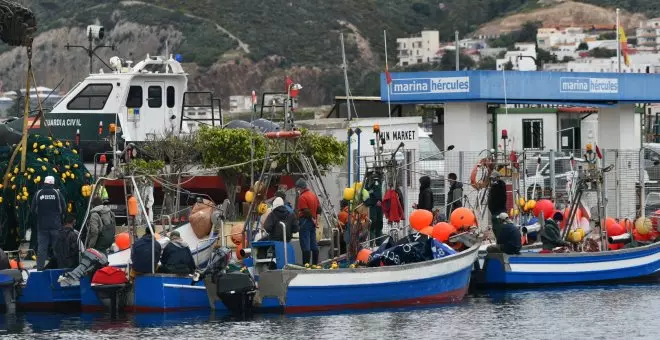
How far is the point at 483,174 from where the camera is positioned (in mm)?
34062

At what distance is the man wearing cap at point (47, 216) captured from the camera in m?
28.9

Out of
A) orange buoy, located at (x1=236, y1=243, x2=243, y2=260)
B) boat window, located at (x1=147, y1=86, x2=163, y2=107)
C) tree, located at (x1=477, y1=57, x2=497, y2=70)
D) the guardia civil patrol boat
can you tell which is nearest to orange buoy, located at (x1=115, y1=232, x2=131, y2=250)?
orange buoy, located at (x1=236, y1=243, x2=243, y2=260)

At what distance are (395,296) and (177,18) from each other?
106713 millimetres

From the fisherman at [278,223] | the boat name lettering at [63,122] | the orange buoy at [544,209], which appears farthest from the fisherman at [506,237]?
the boat name lettering at [63,122]

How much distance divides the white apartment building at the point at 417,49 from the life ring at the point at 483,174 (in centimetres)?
10678

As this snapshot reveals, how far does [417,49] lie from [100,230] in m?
116

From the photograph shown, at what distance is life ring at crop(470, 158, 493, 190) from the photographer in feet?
109

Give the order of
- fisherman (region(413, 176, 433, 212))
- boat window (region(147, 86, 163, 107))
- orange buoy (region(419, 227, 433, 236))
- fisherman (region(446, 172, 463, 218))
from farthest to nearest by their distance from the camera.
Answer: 1. boat window (region(147, 86, 163, 107))
2. fisherman (region(446, 172, 463, 218))
3. fisherman (region(413, 176, 433, 212))
4. orange buoy (region(419, 227, 433, 236))

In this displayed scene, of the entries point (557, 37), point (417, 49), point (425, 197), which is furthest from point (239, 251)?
point (557, 37)

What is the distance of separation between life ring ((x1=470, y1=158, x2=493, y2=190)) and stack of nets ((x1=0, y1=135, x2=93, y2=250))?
307 inches

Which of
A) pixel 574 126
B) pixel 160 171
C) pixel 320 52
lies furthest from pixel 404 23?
pixel 160 171

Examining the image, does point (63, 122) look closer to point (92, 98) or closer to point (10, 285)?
point (92, 98)

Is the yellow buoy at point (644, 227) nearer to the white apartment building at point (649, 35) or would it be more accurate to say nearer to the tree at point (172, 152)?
the tree at point (172, 152)

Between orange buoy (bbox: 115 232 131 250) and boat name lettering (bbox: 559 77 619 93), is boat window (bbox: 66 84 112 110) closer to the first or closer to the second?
orange buoy (bbox: 115 232 131 250)
